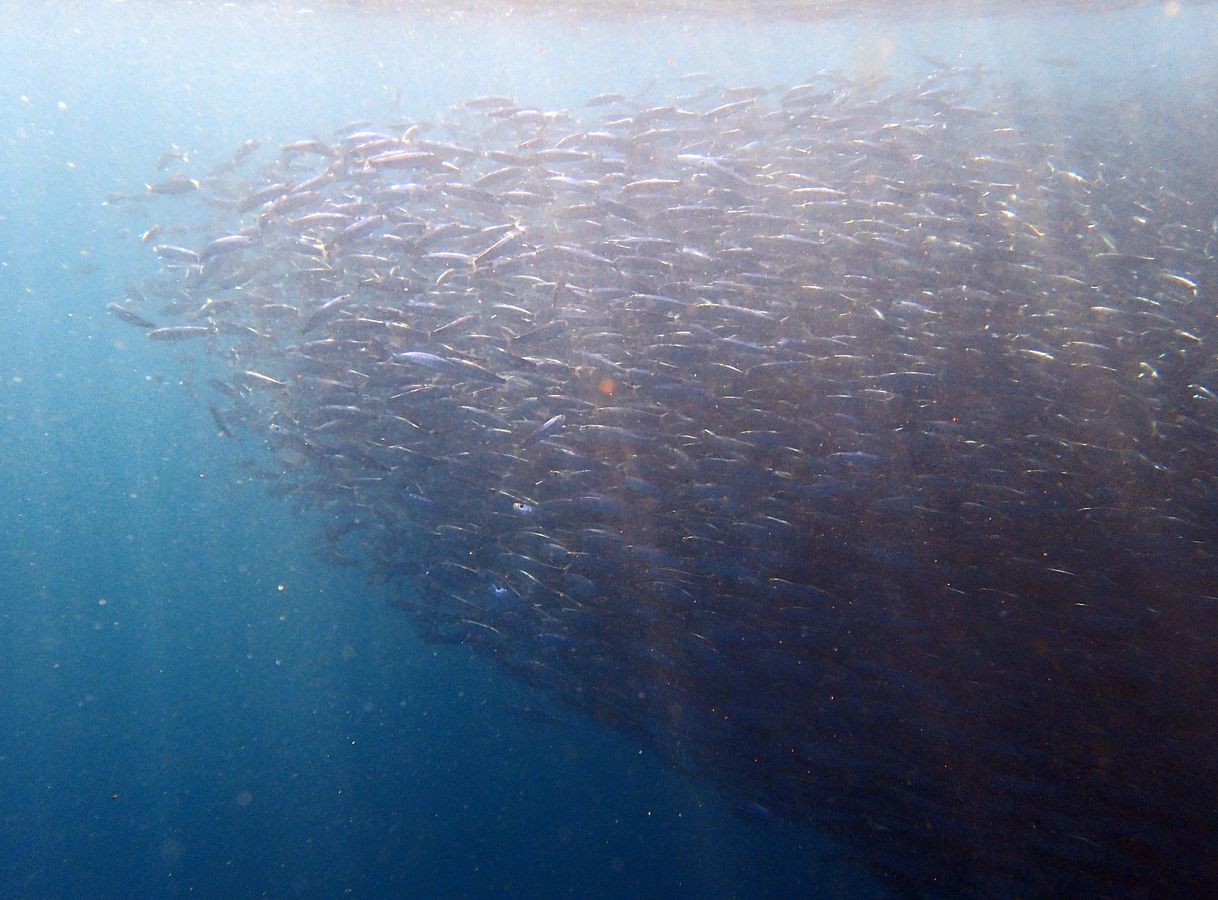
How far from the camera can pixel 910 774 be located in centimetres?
703

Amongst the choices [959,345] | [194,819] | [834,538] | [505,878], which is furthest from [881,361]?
[194,819]

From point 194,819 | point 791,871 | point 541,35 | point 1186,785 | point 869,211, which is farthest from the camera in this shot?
point 541,35

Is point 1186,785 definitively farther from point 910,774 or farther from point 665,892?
point 665,892

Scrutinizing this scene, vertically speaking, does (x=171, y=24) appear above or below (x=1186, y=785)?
above

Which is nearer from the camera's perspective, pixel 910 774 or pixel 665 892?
pixel 910 774

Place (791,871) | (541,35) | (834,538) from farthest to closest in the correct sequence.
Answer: (541,35), (791,871), (834,538)

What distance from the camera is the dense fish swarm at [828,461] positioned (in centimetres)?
591

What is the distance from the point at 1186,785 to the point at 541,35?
106ft

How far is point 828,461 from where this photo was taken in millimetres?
5945

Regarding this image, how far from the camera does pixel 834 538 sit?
635 cm

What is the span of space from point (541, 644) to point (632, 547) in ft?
8.80

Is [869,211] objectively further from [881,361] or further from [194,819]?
[194,819]

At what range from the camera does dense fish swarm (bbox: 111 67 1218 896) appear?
233 inches

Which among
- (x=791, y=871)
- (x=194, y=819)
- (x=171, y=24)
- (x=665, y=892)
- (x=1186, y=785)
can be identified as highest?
(x=171, y=24)
